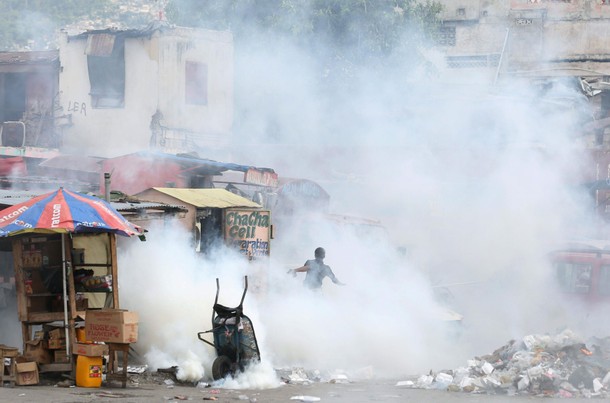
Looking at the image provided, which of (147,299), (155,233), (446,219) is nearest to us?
(147,299)

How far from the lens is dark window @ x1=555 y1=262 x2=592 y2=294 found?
14.8m

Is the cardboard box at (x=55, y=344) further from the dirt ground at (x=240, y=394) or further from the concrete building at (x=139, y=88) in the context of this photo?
the concrete building at (x=139, y=88)

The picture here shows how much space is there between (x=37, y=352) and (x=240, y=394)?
2.04m

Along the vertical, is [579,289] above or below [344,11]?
below

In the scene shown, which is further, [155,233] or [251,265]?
[251,265]

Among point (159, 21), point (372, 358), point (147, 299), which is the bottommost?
point (372, 358)

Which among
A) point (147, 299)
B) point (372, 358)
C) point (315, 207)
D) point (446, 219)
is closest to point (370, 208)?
point (446, 219)

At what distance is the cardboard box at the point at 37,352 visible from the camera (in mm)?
10047

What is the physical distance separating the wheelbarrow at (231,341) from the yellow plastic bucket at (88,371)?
1.04m

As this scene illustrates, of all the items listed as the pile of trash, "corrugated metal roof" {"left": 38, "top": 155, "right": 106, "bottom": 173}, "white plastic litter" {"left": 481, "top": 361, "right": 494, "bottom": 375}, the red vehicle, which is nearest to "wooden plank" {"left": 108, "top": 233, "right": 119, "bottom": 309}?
the pile of trash

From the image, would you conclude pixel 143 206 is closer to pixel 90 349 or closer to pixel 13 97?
pixel 90 349

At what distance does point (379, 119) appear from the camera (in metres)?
26.4

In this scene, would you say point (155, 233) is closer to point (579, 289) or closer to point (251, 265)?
point (251, 265)

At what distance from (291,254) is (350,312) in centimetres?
404
